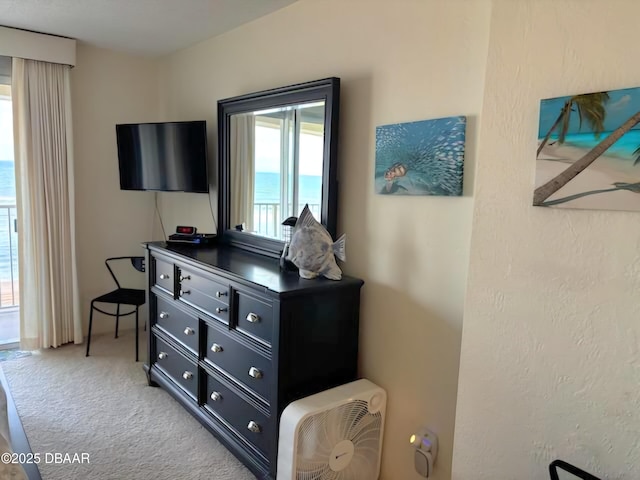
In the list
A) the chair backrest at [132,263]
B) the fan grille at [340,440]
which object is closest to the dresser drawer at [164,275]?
the chair backrest at [132,263]

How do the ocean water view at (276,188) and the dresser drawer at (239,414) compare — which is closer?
the dresser drawer at (239,414)

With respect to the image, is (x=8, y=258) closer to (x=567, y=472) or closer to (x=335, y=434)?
(x=335, y=434)

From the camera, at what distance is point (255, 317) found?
82.7 inches

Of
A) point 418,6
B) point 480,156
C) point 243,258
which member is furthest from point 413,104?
A: point 243,258

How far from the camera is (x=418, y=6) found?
192 centimetres

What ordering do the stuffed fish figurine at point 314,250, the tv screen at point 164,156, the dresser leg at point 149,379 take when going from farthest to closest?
1. the tv screen at point 164,156
2. the dresser leg at point 149,379
3. the stuffed fish figurine at point 314,250

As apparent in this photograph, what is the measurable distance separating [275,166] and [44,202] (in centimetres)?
213

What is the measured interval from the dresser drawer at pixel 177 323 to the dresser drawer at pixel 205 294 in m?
0.11

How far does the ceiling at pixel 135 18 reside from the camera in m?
2.71

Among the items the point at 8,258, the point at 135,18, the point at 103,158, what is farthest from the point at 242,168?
the point at 8,258

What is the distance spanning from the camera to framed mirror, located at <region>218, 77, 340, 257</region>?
2.30 metres

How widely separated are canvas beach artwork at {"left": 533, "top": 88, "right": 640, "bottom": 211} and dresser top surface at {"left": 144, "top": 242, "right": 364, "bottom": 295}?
1.01 meters

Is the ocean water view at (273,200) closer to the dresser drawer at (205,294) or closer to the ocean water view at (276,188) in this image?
the ocean water view at (276,188)

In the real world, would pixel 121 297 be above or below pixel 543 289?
below
